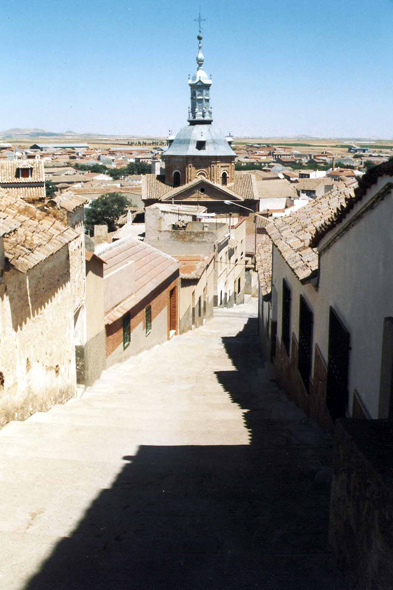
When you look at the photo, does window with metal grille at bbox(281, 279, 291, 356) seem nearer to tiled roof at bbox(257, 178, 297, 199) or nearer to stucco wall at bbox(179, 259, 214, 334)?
stucco wall at bbox(179, 259, 214, 334)

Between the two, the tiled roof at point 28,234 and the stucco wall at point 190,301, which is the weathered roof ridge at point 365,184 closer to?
the tiled roof at point 28,234

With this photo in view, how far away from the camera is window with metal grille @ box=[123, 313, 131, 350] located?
14772mm

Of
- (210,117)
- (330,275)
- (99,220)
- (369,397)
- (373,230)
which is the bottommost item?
(99,220)

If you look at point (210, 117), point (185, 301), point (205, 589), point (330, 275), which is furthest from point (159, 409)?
point (210, 117)

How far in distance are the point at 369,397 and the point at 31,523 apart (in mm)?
2725

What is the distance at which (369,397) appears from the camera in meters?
5.09

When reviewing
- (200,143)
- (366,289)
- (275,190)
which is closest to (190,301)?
(366,289)

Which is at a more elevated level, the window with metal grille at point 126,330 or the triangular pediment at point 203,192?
the triangular pediment at point 203,192

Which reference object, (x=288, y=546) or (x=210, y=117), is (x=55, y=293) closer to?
(x=288, y=546)

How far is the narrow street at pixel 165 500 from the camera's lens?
3.36m

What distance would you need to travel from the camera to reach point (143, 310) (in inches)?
653

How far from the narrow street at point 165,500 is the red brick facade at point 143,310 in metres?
4.55

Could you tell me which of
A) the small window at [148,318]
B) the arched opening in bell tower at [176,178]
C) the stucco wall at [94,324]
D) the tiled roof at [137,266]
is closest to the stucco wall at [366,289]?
the stucco wall at [94,324]

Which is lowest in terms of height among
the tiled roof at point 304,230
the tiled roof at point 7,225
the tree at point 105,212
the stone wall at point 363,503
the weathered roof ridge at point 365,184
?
the tree at point 105,212
